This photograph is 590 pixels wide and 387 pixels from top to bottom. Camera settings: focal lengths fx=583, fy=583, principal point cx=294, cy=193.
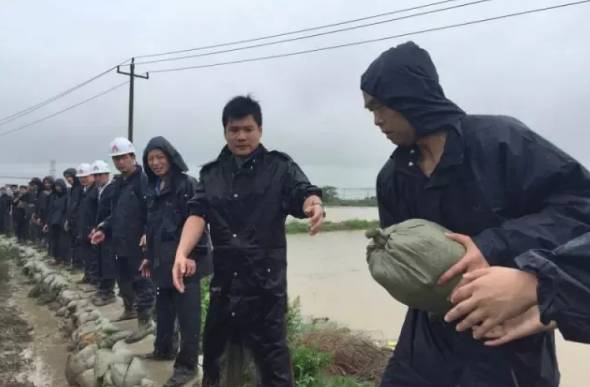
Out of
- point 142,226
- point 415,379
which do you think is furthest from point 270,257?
point 142,226

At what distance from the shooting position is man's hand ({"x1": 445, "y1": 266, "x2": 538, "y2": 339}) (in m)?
1.39

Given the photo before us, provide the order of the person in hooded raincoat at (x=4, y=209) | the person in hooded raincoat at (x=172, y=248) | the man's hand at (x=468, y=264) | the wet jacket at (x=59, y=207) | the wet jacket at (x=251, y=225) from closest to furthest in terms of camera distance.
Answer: the man's hand at (x=468, y=264)
the wet jacket at (x=251, y=225)
the person in hooded raincoat at (x=172, y=248)
the wet jacket at (x=59, y=207)
the person in hooded raincoat at (x=4, y=209)

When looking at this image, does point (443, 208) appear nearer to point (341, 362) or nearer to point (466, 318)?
point (466, 318)

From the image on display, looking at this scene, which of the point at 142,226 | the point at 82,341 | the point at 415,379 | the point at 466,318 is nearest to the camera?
the point at 466,318

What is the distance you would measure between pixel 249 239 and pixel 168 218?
1.41m

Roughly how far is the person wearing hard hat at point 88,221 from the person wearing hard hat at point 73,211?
60 centimetres

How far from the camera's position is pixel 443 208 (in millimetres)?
1854

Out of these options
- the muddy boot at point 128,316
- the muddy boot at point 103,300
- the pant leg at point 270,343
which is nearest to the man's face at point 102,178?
the muddy boot at point 103,300

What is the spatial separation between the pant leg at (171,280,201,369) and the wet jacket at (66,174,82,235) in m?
6.89

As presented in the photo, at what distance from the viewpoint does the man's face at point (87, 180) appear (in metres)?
8.85

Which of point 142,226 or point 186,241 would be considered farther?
point 142,226

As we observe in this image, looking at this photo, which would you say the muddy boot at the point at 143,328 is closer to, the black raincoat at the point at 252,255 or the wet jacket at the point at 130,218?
the wet jacket at the point at 130,218

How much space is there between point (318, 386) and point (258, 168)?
182cm

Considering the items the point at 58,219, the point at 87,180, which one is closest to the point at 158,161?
the point at 87,180
